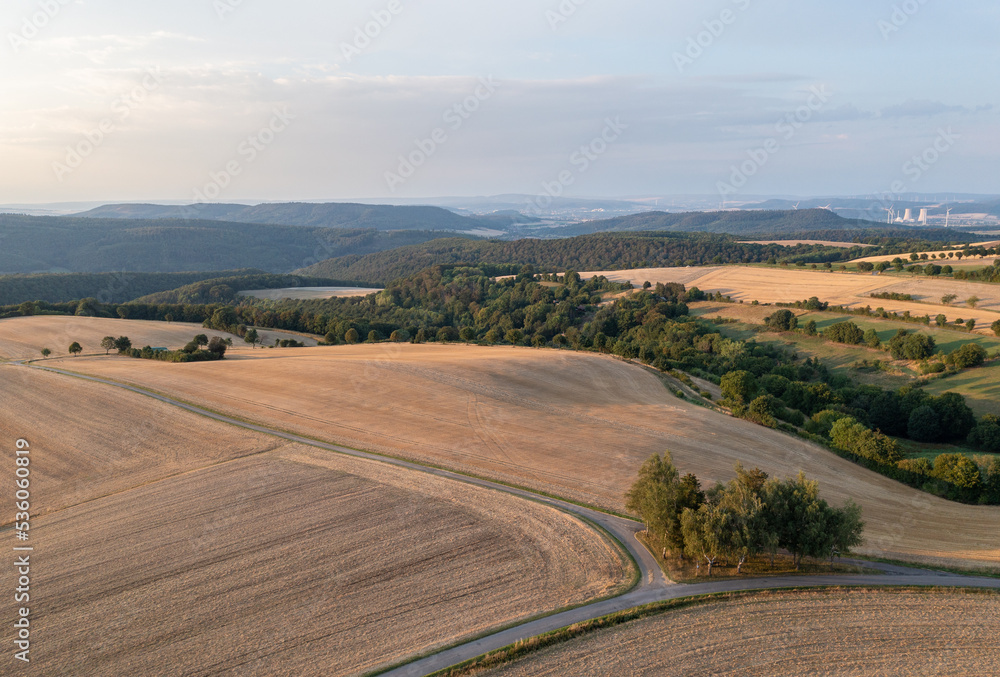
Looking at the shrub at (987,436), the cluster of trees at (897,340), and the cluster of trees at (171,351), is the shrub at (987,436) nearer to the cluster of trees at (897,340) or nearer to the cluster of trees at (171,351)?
the cluster of trees at (897,340)

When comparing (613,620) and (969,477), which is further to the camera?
(969,477)

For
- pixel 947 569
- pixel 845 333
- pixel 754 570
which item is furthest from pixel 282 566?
pixel 845 333

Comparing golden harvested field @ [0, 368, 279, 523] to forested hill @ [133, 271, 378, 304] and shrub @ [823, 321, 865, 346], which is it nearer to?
shrub @ [823, 321, 865, 346]

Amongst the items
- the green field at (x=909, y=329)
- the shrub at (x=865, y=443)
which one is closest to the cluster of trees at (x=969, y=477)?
the shrub at (x=865, y=443)

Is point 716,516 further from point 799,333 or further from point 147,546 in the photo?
point 799,333

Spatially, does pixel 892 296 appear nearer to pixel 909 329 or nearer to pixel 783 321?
pixel 909 329

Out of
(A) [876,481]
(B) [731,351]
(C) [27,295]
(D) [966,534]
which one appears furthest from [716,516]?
(C) [27,295]

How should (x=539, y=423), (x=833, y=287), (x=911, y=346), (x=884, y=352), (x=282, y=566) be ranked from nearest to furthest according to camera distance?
(x=282, y=566) → (x=539, y=423) → (x=911, y=346) → (x=884, y=352) → (x=833, y=287)

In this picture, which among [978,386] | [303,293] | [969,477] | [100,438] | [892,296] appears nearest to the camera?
[969,477]
